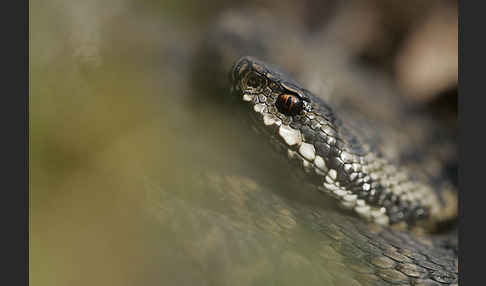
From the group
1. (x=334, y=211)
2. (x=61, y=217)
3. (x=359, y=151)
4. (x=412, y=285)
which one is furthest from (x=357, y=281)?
(x=61, y=217)

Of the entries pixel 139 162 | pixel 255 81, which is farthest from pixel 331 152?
pixel 139 162

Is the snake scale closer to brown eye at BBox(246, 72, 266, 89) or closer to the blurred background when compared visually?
brown eye at BBox(246, 72, 266, 89)

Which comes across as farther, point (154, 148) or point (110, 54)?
point (110, 54)

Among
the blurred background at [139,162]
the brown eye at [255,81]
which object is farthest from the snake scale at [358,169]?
the blurred background at [139,162]

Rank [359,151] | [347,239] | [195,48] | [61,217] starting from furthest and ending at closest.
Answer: [195,48], [359,151], [347,239], [61,217]

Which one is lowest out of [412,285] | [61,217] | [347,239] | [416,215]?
[61,217]

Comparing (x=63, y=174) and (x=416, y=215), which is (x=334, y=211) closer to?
(x=416, y=215)

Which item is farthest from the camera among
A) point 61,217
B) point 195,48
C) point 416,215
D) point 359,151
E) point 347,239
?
point 195,48

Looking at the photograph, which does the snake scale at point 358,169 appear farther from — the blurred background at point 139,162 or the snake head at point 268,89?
the blurred background at point 139,162

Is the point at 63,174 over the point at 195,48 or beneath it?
beneath

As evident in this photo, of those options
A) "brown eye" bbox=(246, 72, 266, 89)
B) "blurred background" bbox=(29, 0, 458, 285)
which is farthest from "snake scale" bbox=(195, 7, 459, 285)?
"blurred background" bbox=(29, 0, 458, 285)
